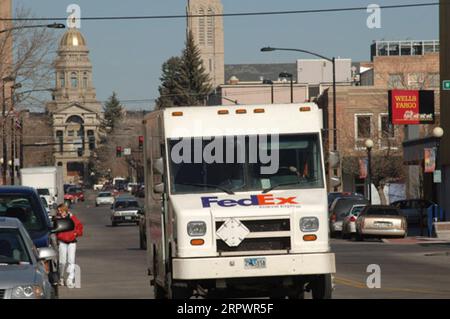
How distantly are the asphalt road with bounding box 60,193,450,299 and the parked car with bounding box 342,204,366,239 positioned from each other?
65cm

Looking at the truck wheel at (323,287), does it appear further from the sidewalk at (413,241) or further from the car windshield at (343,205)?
the car windshield at (343,205)

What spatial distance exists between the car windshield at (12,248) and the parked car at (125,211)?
46526mm

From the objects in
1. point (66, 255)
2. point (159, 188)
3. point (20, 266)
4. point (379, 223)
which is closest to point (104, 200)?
point (379, 223)

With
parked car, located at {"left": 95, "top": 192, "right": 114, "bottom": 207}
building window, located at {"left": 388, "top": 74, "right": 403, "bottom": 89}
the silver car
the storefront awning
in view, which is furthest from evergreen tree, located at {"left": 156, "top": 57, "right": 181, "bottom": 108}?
the silver car

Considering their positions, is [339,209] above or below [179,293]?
below

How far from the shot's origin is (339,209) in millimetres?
49469

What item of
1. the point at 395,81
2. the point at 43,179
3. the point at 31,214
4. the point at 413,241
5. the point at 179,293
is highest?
the point at 395,81

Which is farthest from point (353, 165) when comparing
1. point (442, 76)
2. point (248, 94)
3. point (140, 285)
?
point (248, 94)

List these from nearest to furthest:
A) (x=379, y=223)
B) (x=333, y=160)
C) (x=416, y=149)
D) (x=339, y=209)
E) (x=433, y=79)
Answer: (x=333, y=160), (x=379, y=223), (x=339, y=209), (x=416, y=149), (x=433, y=79)

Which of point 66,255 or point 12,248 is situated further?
point 66,255

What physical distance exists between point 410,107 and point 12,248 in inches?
1924

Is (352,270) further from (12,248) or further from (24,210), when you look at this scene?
(12,248)

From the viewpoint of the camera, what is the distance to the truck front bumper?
16.5m

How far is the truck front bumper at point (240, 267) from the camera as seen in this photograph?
16.5 metres
